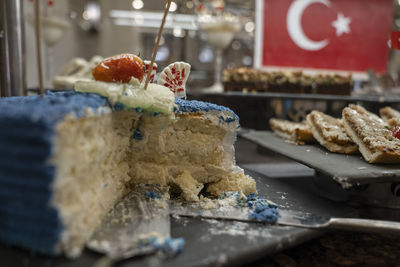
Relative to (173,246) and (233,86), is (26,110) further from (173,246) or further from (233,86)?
(233,86)

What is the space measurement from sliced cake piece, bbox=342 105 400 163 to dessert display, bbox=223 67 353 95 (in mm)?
1252

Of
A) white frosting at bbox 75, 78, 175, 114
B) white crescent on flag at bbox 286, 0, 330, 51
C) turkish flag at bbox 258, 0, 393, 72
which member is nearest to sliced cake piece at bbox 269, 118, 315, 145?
white frosting at bbox 75, 78, 175, 114

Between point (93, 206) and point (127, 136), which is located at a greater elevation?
point (127, 136)

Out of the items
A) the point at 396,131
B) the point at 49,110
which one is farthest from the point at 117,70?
the point at 396,131

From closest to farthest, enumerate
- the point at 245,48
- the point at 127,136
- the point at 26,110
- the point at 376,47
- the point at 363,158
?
the point at 26,110 → the point at 127,136 → the point at 363,158 → the point at 376,47 → the point at 245,48

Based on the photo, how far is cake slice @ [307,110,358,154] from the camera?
185 cm

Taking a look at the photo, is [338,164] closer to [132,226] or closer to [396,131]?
[396,131]

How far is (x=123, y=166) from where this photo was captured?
1.54m

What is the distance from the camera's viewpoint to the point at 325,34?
4.18 meters

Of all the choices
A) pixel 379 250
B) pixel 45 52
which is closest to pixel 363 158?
pixel 379 250

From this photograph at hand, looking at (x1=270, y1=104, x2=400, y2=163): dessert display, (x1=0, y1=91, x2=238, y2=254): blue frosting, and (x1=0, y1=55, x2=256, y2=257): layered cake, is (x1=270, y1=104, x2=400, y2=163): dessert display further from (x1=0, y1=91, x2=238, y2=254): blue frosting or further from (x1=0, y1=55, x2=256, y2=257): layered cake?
(x1=0, y1=91, x2=238, y2=254): blue frosting

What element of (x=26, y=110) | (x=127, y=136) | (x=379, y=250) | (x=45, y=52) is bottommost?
(x=379, y=250)

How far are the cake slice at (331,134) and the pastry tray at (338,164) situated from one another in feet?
0.14

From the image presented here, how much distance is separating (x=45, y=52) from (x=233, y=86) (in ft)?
8.70
